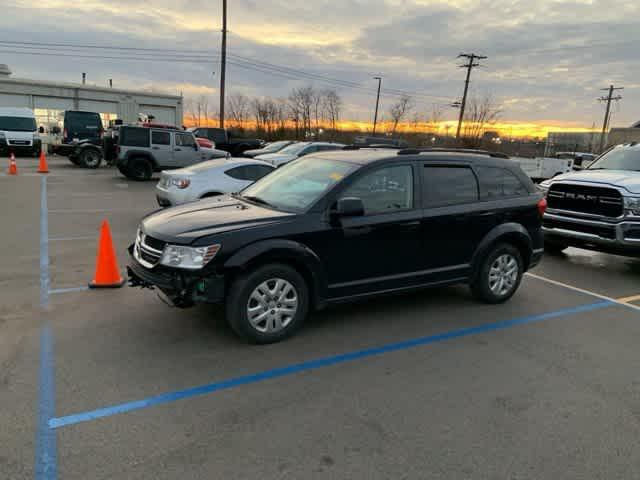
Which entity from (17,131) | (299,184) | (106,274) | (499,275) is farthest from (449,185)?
(17,131)

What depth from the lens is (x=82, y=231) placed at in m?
8.85

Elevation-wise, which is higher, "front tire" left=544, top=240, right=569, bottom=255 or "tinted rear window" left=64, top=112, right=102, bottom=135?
"tinted rear window" left=64, top=112, right=102, bottom=135

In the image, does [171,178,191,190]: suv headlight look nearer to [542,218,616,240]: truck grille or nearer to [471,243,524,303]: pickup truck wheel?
[471,243,524,303]: pickup truck wheel

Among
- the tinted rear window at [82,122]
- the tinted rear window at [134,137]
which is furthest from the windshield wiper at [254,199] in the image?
the tinted rear window at [82,122]

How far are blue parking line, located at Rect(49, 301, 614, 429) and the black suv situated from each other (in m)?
0.48

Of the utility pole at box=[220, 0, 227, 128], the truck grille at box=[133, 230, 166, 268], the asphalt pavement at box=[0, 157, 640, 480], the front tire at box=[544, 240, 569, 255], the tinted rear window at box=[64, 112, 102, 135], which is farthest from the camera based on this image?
the utility pole at box=[220, 0, 227, 128]

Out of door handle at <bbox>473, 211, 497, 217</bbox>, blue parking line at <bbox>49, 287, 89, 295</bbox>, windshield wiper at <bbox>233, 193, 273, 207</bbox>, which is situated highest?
door handle at <bbox>473, 211, 497, 217</bbox>

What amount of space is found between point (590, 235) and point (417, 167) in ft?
12.6

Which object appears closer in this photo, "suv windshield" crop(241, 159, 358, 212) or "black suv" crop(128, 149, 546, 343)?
"black suv" crop(128, 149, 546, 343)

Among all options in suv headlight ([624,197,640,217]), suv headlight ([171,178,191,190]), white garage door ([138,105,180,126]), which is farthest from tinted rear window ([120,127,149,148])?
white garage door ([138,105,180,126])

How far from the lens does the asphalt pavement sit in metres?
2.79

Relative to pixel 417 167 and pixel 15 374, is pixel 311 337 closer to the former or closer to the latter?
pixel 417 167

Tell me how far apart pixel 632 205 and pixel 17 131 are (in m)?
28.2

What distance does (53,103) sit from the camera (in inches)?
1570
